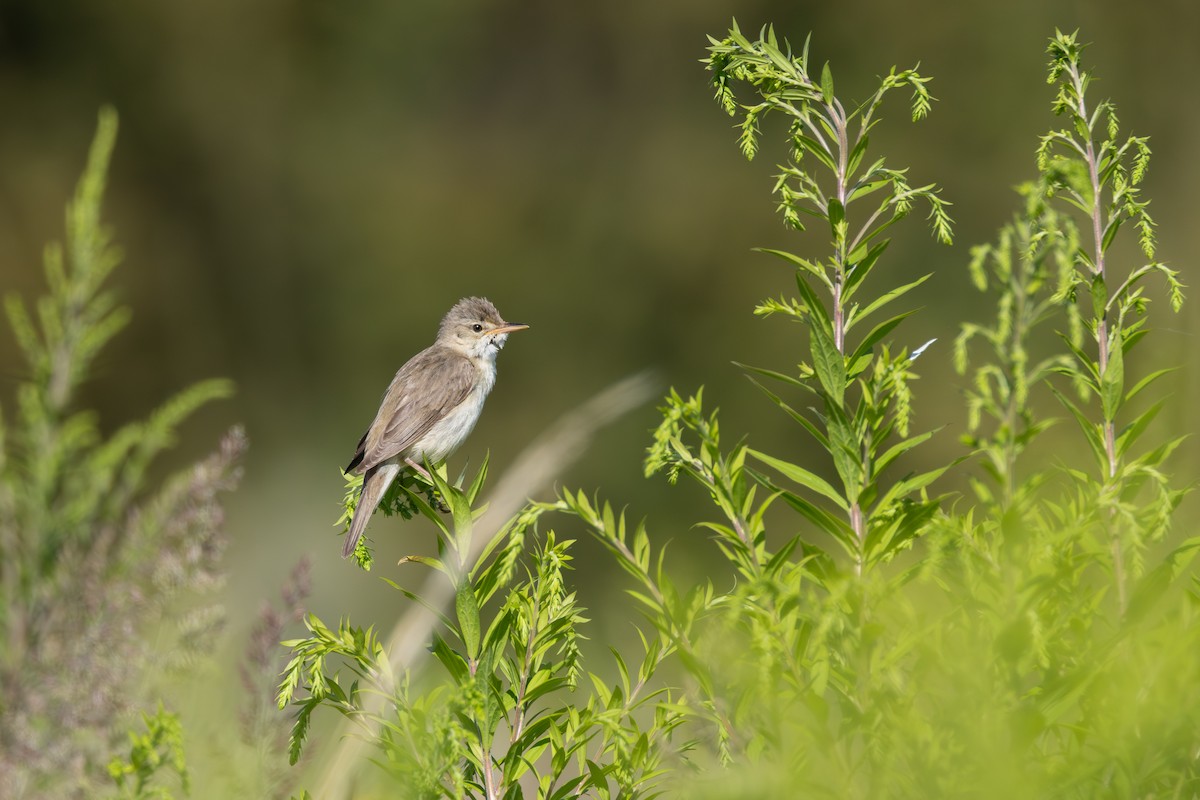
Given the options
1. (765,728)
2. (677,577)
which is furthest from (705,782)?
(677,577)

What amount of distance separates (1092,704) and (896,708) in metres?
0.18

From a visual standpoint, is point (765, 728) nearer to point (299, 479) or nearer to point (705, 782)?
point (705, 782)

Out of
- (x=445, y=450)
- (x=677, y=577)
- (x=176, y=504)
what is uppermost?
(x=445, y=450)

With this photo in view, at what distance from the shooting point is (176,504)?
1.95m

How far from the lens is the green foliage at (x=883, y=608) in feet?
3.16

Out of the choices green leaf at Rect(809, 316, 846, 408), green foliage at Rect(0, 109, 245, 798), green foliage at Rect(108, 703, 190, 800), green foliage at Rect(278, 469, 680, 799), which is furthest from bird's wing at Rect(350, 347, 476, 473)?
green leaf at Rect(809, 316, 846, 408)

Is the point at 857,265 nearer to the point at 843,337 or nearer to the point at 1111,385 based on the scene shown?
the point at 843,337

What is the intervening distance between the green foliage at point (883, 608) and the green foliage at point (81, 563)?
1.59 ft

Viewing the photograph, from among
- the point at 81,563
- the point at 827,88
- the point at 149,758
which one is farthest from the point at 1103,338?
the point at 81,563

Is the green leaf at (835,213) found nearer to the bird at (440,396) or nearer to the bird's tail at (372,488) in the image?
the bird's tail at (372,488)

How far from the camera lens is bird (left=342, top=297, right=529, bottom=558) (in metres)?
3.47

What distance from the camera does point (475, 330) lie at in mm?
4512

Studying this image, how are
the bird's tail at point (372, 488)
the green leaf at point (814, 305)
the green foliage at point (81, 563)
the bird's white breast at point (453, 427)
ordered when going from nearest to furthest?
the green leaf at point (814, 305)
the green foliage at point (81, 563)
the bird's tail at point (372, 488)
the bird's white breast at point (453, 427)

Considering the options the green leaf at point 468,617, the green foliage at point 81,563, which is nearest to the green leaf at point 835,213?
the green leaf at point 468,617
